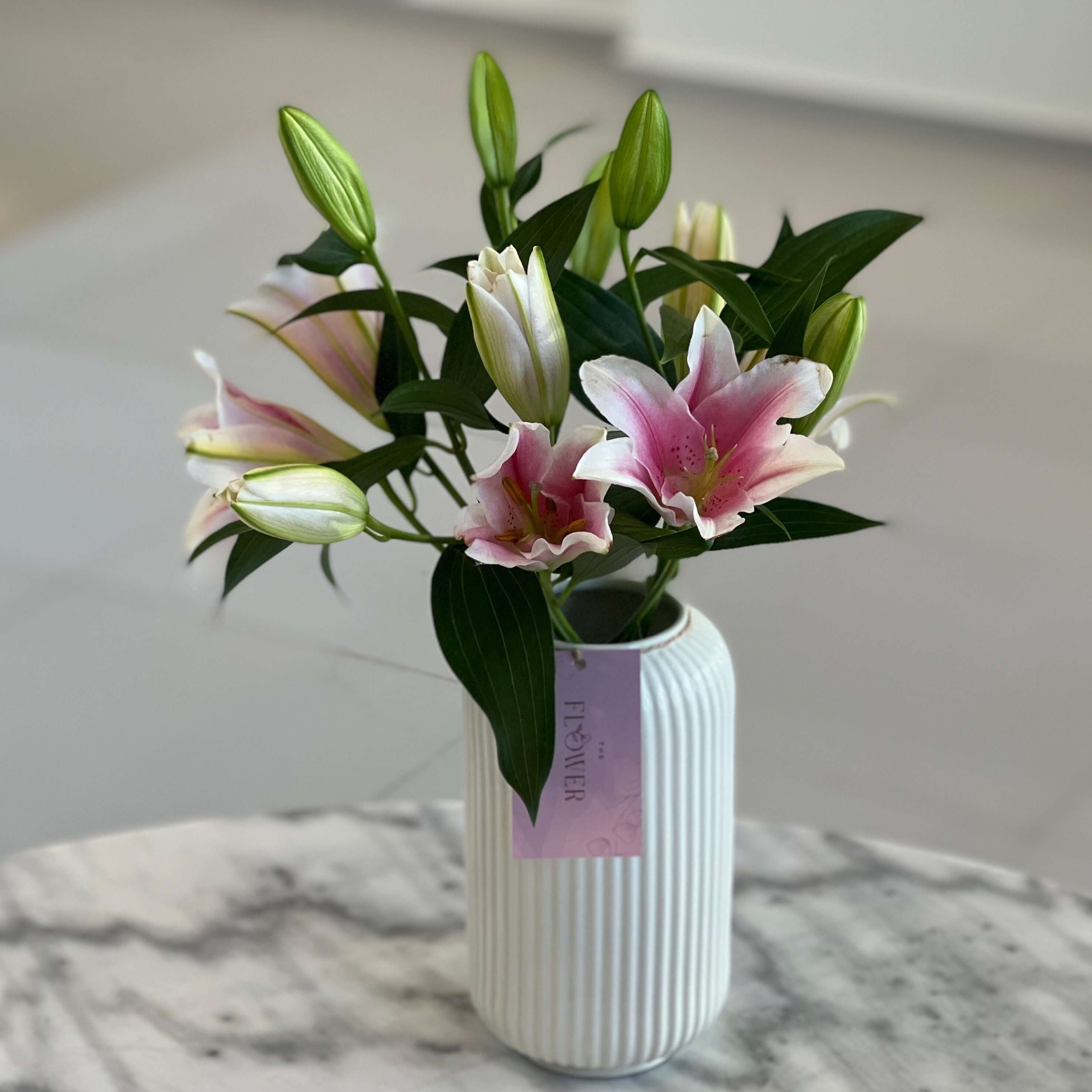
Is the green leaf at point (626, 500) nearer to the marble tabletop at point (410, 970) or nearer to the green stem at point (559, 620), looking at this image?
the green stem at point (559, 620)

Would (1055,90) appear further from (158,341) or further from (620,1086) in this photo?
(620,1086)

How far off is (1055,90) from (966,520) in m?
1.86

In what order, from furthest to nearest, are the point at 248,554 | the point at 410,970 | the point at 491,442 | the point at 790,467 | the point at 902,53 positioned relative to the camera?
the point at 902,53 < the point at 410,970 < the point at 491,442 < the point at 248,554 < the point at 790,467

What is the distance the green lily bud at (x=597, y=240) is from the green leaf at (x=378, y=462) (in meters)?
0.14

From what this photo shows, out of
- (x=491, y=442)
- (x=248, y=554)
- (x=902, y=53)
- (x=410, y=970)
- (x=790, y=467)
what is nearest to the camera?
(x=790, y=467)

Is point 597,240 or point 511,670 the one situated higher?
point 597,240

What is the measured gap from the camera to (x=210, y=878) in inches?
43.4

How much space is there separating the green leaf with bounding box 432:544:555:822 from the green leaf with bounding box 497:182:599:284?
15 cm

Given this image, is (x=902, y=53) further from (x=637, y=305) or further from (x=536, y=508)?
(x=536, y=508)

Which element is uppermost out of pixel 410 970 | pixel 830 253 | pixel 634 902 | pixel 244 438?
pixel 830 253

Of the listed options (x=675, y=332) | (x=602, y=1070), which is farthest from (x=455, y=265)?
(x=602, y=1070)

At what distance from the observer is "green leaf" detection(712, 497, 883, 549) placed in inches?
29.5

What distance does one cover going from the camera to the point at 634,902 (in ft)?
2.86

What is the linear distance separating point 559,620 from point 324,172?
25cm
